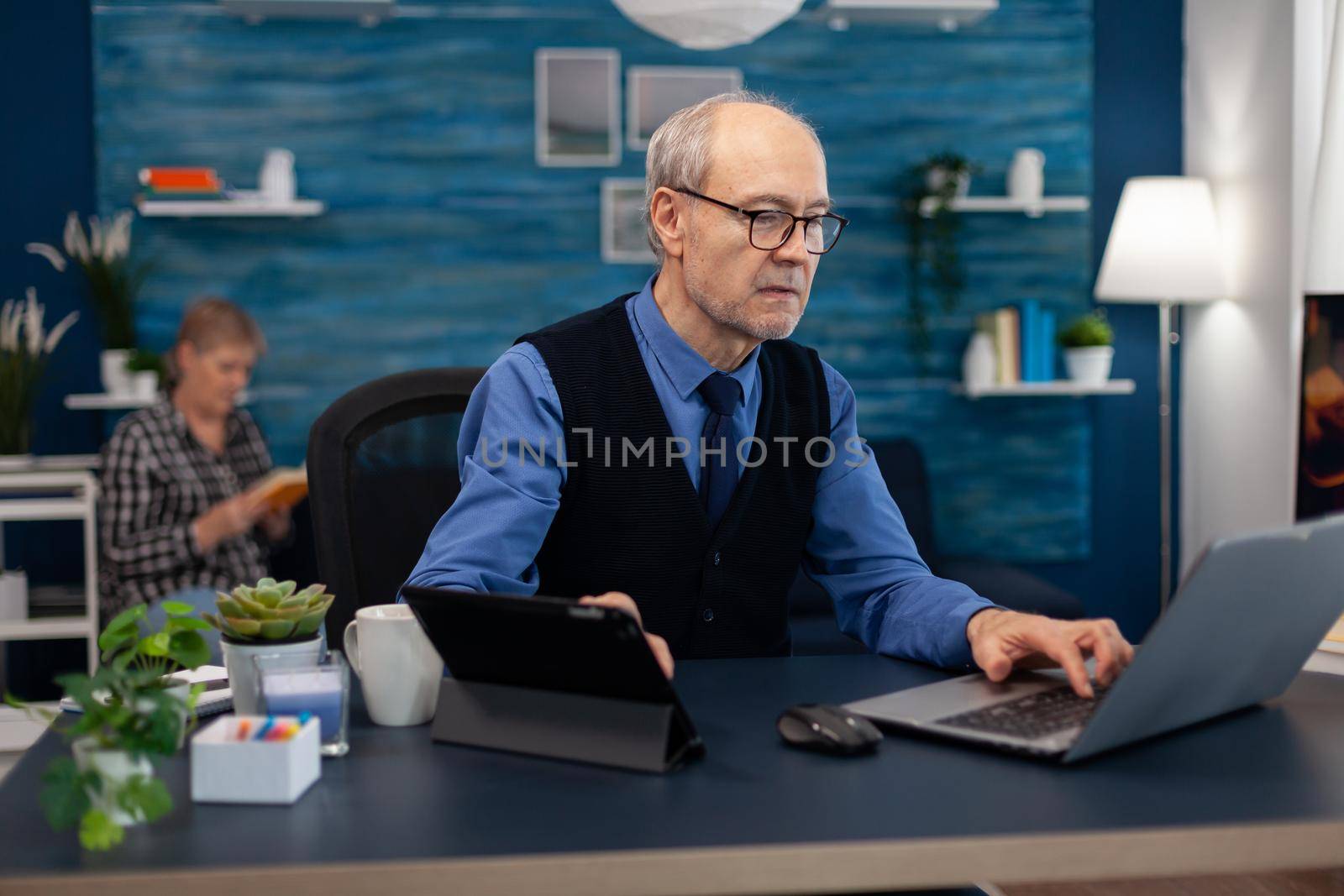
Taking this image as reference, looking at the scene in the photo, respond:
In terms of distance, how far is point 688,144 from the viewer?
1.71 meters

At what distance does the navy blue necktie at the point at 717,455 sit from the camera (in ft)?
5.48

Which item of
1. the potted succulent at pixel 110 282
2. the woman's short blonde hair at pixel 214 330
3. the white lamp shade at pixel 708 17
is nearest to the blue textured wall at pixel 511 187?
the potted succulent at pixel 110 282

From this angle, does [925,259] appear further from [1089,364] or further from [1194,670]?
[1194,670]

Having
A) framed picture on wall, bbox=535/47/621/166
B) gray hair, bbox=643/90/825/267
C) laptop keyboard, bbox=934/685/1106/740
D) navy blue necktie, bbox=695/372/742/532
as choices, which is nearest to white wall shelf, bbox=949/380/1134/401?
framed picture on wall, bbox=535/47/621/166

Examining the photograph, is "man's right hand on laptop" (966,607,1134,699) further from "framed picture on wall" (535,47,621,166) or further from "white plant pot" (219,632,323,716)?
"framed picture on wall" (535,47,621,166)

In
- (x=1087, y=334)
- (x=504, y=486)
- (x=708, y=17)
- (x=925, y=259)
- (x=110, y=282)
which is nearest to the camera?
(x=504, y=486)

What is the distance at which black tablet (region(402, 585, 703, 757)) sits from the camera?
935mm

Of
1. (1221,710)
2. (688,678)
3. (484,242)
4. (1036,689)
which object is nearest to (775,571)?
(688,678)

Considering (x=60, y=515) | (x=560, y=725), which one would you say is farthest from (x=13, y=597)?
(x=560, y=725)

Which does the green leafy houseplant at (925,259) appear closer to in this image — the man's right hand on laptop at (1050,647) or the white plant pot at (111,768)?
the man's right hand on laptop at (1050,647)

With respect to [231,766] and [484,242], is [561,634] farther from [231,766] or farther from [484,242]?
[484,242]

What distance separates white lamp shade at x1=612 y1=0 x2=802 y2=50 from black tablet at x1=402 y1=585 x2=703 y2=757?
1.49 metres

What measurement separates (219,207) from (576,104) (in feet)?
3.99

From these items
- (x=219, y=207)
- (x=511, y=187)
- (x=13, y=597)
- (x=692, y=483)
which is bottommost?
(x=13, y=597)
